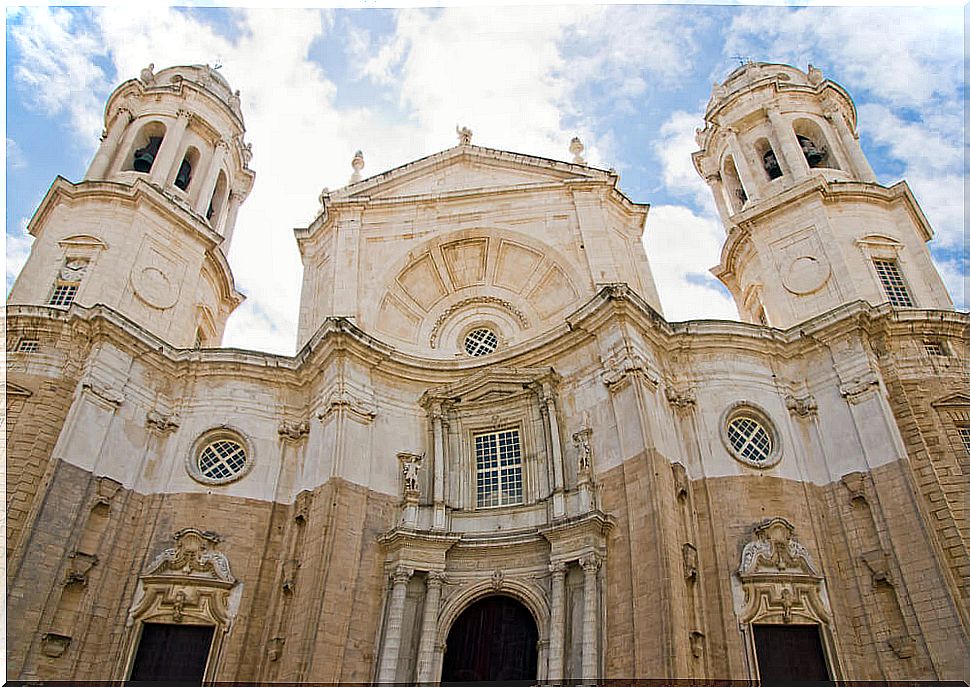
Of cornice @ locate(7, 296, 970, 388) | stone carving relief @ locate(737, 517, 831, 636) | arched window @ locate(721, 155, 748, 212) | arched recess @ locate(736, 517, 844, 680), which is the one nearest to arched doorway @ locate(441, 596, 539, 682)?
arched recess @ locate(736, 517, 844, 680)

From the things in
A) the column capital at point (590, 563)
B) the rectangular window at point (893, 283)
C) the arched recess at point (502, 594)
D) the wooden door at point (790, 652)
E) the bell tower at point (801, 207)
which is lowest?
the wooden door at point (790, 652)

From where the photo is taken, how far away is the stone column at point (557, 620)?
1667 cm

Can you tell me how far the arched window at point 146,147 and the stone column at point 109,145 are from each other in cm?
62

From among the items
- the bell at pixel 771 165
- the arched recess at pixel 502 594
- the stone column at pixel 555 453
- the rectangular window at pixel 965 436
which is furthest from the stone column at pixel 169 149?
the rectangular window at pixel 965 436

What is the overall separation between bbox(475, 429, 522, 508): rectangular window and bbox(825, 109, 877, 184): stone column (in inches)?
655

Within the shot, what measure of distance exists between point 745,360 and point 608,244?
19.6ft

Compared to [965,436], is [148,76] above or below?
above

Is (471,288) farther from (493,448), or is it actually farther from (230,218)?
(230,218)

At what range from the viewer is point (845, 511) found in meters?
18.4

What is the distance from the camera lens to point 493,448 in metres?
21.8

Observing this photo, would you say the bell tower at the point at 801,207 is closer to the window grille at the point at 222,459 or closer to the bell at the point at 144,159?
the window grille at the point at 222,459

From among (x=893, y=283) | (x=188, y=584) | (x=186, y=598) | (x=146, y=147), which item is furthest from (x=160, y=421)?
(x=893, y=283)

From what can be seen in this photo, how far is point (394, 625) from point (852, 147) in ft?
80.3

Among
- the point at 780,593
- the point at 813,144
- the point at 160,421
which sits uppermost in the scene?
the point at 813,144
